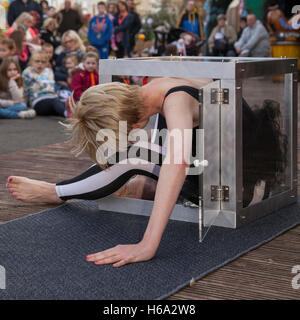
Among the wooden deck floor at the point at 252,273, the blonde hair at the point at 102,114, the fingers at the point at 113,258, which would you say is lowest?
the wooden deck floor at the point at 252,273

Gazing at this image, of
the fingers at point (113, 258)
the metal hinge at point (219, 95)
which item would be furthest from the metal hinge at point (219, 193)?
the fingers at point (113, 258)

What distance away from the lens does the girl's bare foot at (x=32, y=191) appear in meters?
3.01

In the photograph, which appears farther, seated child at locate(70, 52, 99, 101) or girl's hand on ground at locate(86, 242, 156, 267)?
seated child at locate(70, 52, 99, 101)

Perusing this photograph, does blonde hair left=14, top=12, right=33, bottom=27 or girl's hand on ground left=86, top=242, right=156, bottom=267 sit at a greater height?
blonde hair left=14, top=12, right=33, bottom=27

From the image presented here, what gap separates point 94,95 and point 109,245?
56cm

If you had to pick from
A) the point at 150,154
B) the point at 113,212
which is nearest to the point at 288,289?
the point at 150,154

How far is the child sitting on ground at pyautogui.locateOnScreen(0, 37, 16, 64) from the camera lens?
7441mm

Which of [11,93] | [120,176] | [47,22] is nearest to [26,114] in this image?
[11,93]

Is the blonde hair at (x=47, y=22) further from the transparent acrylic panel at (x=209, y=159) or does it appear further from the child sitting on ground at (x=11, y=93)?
the transparent acrylic panel at (x=209, y=159)

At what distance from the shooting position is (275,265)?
2.20 meters

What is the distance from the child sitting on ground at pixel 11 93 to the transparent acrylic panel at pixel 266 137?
4.15 m

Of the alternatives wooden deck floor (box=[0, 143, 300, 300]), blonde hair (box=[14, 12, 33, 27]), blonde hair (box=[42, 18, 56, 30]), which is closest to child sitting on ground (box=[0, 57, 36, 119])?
blonde hair (box=[14, 12, 33, 27])

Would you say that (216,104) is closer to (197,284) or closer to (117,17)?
(197,284)

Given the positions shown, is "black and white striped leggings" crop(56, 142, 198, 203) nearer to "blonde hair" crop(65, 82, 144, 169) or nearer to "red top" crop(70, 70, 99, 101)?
"blonde hair" crop(65, 82, 144, 169)
